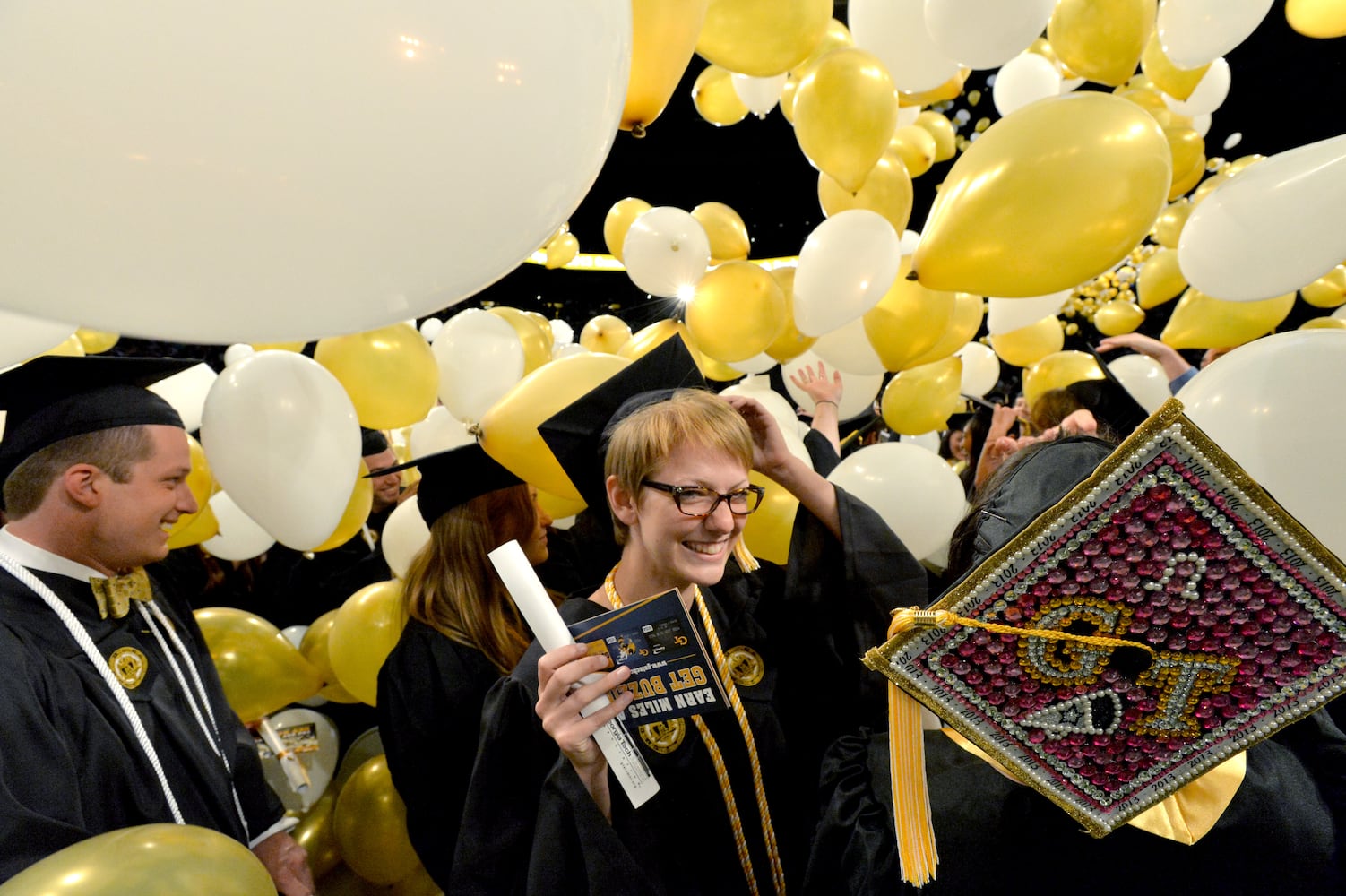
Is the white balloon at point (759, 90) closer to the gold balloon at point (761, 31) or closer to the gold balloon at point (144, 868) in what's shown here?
the gold balloon at point (761, 31)

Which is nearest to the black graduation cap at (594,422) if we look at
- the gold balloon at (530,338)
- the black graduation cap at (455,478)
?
the black graduation cap at (455,478)

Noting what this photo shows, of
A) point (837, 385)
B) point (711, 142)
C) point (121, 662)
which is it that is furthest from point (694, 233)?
point (711, 142)

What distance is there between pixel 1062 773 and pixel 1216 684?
21 centimetres

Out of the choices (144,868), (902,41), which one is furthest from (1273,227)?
(144,868)

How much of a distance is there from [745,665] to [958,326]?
187 cm

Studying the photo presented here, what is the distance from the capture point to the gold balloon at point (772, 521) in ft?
7.23

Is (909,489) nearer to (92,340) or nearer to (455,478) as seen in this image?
(455,478)

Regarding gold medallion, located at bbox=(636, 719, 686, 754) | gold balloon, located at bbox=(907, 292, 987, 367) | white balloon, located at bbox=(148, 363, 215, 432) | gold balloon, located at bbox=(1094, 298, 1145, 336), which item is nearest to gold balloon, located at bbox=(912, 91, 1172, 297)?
gold balloon, located at bbox=(907, 292, 987, 367)

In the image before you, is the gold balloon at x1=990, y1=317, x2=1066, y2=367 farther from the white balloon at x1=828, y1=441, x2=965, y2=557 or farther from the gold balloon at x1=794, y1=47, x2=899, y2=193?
the gold balloon at x1=794, y1=47, x2=899, y2=193

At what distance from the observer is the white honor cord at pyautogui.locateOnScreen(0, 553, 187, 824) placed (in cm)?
162

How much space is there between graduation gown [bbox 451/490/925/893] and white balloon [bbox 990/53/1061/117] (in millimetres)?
2314

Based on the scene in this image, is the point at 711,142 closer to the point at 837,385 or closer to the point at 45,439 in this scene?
the point at 837,385

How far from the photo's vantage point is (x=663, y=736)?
142 centimetres

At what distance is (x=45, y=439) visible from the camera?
174cm
